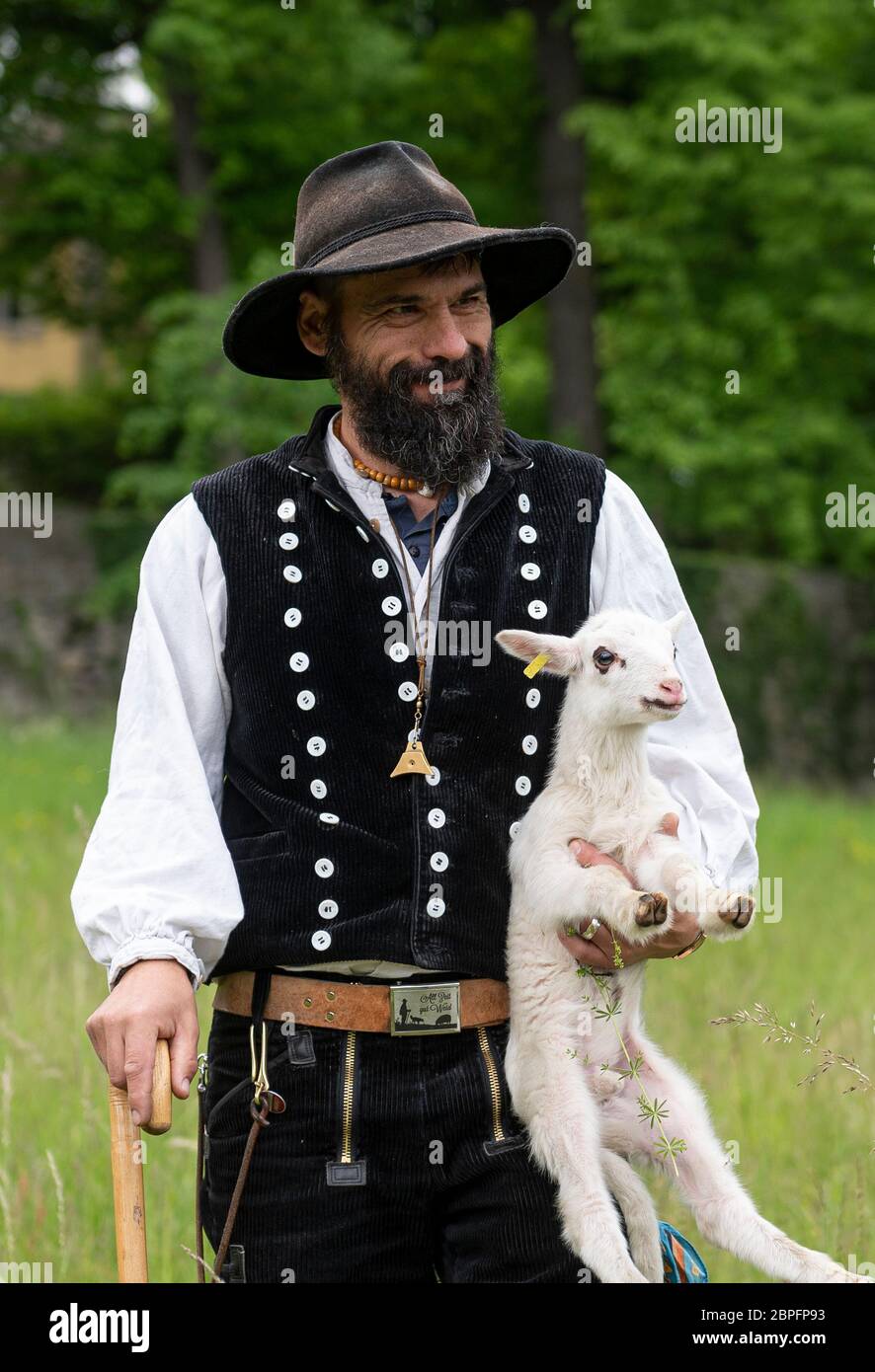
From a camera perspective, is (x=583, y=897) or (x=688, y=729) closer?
(x=583, y=897)

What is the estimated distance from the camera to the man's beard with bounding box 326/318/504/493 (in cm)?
317

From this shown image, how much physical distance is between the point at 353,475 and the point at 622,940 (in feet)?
3.54

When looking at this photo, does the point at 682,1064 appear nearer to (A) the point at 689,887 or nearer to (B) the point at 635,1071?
(B) the point at 635,1071

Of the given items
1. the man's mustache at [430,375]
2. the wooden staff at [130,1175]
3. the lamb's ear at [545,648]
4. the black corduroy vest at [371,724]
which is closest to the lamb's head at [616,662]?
the lamb's ear at [545,648]

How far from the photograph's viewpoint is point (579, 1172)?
9.58 feet

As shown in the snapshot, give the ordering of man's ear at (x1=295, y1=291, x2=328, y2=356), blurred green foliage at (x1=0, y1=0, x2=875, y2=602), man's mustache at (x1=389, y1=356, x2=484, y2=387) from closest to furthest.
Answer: man's mustache at (x1=389, y1=356, x2=484, y2=387) < man's ear at (x1=295, y1=291, x2=328, y2=356) < blurred green foliage at (x1=0, y1=0, x2=875, y2=602)

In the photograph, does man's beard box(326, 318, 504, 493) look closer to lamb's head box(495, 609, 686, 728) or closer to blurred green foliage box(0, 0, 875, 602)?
lamb's head box(495, 609, 686, 728)

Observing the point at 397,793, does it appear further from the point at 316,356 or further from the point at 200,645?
the point at 316,356

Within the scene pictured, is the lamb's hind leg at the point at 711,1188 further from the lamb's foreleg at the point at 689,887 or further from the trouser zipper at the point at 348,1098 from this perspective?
the trouser zipper at the point at 348,1098

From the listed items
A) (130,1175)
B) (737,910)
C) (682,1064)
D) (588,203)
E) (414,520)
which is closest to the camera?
(737,910)

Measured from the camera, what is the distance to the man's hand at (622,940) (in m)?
2.85

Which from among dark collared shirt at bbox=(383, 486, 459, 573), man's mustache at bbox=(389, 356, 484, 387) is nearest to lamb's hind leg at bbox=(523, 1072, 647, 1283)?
dark collared shirt at bbox=(383, 486, 459, 573)

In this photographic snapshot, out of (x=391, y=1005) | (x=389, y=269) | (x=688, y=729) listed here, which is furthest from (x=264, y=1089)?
(x=389, y=269)

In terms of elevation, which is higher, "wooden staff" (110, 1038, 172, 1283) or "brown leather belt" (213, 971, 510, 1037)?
"brown leather belt" (213, 971, 510, 1037)
